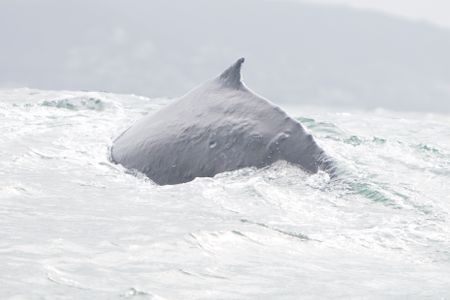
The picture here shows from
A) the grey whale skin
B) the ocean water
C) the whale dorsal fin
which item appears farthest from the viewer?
the whale dorsal fin

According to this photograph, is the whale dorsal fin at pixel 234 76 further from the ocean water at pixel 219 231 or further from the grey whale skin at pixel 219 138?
the ocean water at pixel 219 231

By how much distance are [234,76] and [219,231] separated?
122 inches

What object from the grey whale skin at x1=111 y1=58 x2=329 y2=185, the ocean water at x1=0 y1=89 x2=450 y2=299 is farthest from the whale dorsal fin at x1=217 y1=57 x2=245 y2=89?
the ocean water at x1=0 y1=89 x2=450 y2=299

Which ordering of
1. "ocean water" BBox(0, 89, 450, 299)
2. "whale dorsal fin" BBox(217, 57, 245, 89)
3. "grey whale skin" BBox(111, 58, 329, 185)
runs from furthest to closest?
"whale dorsal fin" BBox(217, 57, 245, 89)
"grey whale skin" BBox(111, 58, 329, 185)
"ocean water" BBox(0, 89, 450, 299)

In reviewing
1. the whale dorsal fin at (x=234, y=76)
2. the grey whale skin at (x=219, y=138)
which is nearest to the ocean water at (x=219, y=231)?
the grey whale skin at (x=219, y=138)

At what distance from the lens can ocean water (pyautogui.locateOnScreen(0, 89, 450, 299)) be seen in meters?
6.14

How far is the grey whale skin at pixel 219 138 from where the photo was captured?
365 inches

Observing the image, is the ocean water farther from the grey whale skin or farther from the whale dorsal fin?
the whale dorsal fin

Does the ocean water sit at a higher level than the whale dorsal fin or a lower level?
lower

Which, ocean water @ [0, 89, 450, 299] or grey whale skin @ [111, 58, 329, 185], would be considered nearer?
ocean water @ [0, 89, 450, 299]

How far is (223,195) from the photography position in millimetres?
8773

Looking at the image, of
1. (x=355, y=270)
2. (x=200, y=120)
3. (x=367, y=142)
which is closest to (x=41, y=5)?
(x=367, y=142)

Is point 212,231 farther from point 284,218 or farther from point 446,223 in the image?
point 446,223

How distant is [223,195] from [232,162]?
2.22 feet
